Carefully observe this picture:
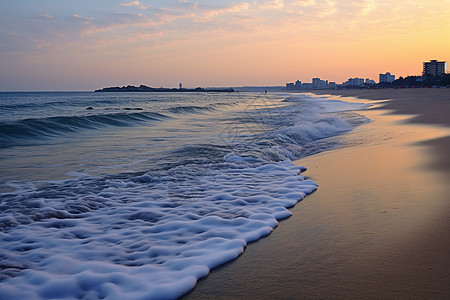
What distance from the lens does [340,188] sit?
14.5 feet

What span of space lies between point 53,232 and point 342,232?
101 inches

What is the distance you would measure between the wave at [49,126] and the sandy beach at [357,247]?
8.79m

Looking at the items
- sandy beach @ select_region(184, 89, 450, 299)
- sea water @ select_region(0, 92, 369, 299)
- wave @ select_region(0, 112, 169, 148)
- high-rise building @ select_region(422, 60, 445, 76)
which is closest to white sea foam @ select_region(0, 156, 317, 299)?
sea water @ select_region(0, 92, 369, 299)

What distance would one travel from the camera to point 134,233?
3.28m

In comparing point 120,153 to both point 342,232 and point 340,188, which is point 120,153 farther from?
Answer: point 342,232

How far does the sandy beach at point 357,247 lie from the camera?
7.02 ft

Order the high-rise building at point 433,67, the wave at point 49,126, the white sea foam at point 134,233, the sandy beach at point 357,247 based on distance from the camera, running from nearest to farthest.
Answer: the sandy beach at point 357,247 → the white sea foam at point 134,233 → the wave at point 49,126 → the high-rise building at point 433,67

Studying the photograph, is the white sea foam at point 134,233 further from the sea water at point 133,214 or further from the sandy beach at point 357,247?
the sandy beach at point 357,247

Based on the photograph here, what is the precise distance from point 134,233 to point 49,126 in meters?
11.4

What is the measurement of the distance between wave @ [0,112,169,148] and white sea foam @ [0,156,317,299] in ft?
21.7

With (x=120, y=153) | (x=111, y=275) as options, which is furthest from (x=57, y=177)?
(x=111, y=275)

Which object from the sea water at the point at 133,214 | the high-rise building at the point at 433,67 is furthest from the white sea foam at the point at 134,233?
the high-rise building at the point at 433,67

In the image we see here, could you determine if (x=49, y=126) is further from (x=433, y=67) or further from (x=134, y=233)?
(x=433, y=67)

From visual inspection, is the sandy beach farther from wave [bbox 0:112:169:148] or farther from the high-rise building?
the high-rise building
